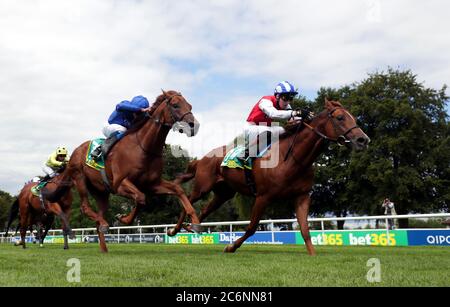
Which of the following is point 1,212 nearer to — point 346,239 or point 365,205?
point 365,205

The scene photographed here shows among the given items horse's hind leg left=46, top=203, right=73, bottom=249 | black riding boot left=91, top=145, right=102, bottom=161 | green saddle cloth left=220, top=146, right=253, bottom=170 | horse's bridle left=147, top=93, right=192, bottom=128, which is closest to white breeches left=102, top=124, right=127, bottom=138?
black riding boot left=91, top=145, right=102, bottom=161

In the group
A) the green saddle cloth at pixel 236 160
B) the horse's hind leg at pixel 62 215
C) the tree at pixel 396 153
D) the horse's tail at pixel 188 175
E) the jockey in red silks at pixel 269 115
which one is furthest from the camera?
the tree at pixel 396 153

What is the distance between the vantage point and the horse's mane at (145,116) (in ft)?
30.1

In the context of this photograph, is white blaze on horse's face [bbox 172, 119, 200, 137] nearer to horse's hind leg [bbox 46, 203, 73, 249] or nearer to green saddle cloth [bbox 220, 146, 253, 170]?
green saddle cloth [bbox 220, 146, 253, 170]

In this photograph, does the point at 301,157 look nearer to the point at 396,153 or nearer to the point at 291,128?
the point at 291,128

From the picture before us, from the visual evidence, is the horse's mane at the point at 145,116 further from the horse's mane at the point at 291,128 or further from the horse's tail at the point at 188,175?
the horse's mane at the point at 291,128

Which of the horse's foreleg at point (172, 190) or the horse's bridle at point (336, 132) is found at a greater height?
the horse's bridle at point (336, 132)

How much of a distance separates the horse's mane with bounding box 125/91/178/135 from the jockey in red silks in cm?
165

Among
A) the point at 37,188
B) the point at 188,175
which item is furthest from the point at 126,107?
the point at 37,188

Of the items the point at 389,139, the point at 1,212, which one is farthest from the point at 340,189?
the point at 1,212

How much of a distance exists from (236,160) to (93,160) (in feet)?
9.81

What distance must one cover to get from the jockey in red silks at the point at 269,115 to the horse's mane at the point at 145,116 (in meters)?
1.65

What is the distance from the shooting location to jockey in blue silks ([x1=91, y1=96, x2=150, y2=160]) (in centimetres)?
964

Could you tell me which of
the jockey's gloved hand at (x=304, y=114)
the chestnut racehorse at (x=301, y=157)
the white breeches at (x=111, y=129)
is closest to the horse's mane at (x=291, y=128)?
the chestnut racehorse at (x=301, y=157)
